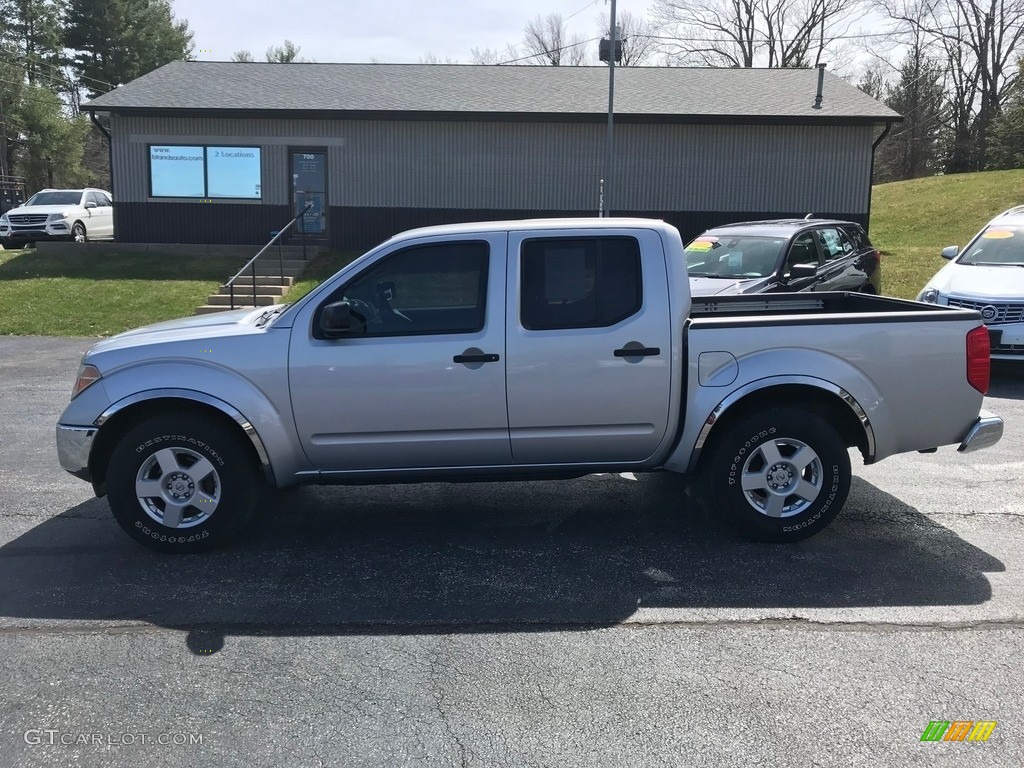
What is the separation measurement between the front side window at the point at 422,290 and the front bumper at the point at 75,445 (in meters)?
1.60

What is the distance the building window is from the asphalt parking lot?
16.7 m

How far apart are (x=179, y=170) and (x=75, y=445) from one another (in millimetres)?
18387

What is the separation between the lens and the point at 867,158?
21312 millimetres

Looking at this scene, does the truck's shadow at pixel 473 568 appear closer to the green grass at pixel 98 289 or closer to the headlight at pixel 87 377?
the headlight at pixel 87 377

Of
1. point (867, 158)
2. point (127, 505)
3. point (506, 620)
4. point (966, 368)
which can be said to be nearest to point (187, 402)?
point (127, 505)

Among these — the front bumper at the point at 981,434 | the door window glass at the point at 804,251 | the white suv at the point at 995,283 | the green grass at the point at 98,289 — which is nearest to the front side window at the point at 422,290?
the front bumper at the point at 981,434

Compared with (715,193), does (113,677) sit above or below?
below

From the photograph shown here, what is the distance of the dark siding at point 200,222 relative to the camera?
21938mm

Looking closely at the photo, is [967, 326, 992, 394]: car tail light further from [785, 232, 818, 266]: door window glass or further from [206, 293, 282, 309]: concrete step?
[206, 293, 282, 309]: concrete step

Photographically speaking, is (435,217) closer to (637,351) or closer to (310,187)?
(310,187)

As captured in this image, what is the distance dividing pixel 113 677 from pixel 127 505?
148 cm

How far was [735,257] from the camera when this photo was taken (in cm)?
1162

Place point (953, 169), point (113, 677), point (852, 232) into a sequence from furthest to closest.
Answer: point (953, 169) < point (852, 232) < point (113, 677)

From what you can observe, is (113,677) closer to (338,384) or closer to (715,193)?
(338,384)
